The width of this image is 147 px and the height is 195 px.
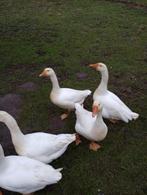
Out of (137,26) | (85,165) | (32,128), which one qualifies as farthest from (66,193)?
(137,26)

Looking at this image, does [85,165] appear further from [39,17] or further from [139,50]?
[39,17]

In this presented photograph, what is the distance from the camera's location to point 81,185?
15.0 feet

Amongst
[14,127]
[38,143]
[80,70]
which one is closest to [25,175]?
[38,143]

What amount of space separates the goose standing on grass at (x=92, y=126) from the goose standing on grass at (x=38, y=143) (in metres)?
0.35

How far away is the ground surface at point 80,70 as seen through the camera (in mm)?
4784

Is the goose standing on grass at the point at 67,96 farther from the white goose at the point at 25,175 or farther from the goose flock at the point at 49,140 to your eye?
the white goose at the point at 25,175

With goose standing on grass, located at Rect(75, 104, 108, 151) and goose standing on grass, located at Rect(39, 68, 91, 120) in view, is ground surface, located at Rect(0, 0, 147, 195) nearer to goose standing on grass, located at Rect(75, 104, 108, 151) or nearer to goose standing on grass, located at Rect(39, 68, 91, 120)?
goose standing on grass, located at Rect(75, 104, 108, 151)

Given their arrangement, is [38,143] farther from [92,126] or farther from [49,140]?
[92,126]

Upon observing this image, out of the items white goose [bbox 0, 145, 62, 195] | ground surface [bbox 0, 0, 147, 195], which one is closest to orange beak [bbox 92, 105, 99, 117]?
ground surface [bbox 0, 0, 147, 195]

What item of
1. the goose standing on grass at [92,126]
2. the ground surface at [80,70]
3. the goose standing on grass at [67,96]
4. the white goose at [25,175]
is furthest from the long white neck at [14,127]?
the goose standing on grass at [67,96]

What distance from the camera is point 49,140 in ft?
15.5

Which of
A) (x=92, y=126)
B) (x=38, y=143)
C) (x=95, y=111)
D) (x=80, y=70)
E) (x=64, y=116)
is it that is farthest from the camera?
(x=80, y=70)

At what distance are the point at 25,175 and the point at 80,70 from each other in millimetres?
3689

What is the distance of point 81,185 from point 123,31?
5.79 meters
